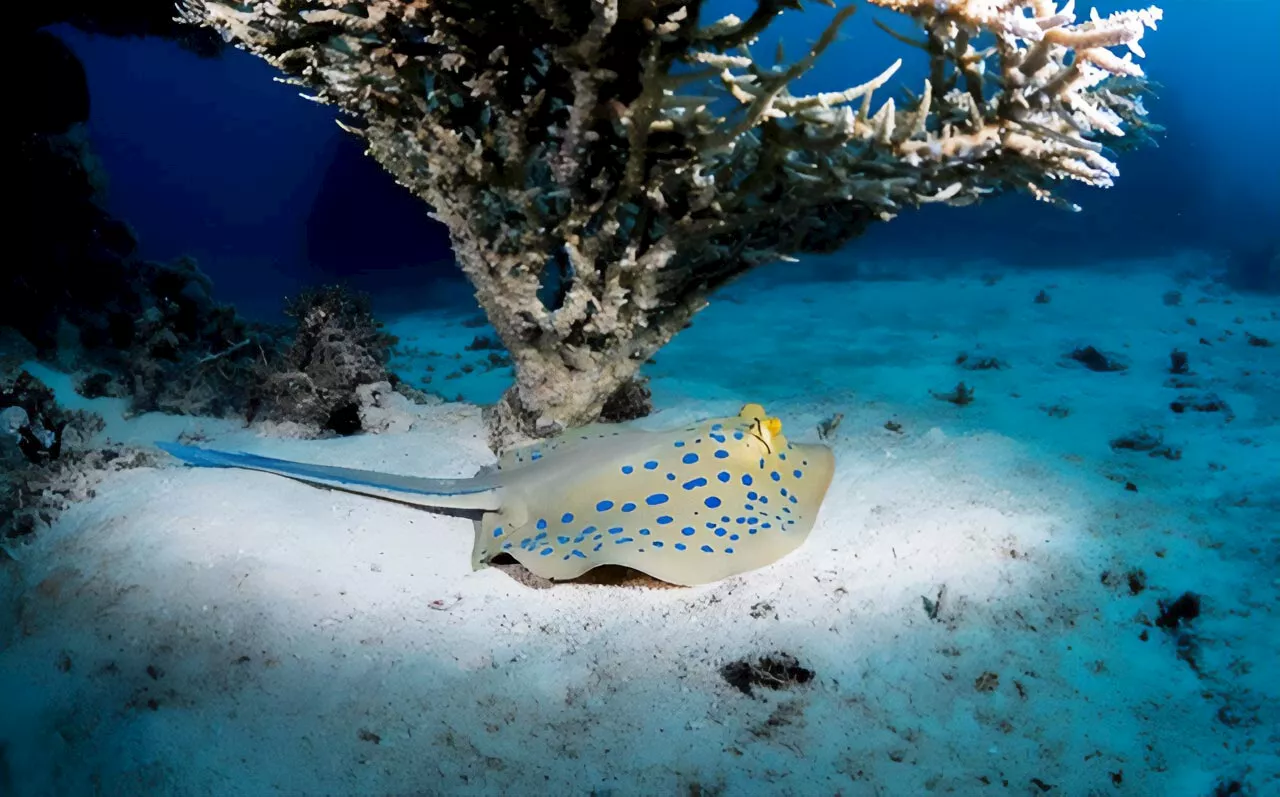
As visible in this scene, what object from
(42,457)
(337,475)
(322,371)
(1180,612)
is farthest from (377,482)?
(1180,612)

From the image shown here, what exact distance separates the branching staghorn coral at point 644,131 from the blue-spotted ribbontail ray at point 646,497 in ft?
3.64

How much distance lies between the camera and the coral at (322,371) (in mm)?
5875

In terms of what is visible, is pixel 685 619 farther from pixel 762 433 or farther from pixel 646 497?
pixel 762 433

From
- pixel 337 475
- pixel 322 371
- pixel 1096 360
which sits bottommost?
pixel 322 371

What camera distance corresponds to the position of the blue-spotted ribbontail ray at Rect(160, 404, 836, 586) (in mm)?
3555

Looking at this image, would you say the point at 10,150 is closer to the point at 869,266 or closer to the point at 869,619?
the point at 869,619

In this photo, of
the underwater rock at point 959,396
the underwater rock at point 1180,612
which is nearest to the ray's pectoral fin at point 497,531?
the underwater rock at point 1180,612

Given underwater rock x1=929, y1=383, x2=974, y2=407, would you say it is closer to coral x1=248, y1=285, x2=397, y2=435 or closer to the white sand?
the white sand

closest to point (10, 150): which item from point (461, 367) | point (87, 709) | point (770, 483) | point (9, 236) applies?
point (9, 236)

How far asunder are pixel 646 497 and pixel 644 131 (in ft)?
7.05

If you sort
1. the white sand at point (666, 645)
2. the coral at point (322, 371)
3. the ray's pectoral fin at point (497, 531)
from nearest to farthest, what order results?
the white sand at point (666, 645) < the ray's pectoral fin at point (497, 531) < the coral at point (322, 371)

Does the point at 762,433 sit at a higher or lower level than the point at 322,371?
higher

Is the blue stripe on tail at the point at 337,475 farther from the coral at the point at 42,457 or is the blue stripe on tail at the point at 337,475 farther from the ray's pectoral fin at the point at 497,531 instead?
the coral at the point at 42,457

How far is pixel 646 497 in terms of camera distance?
12.7 feet
